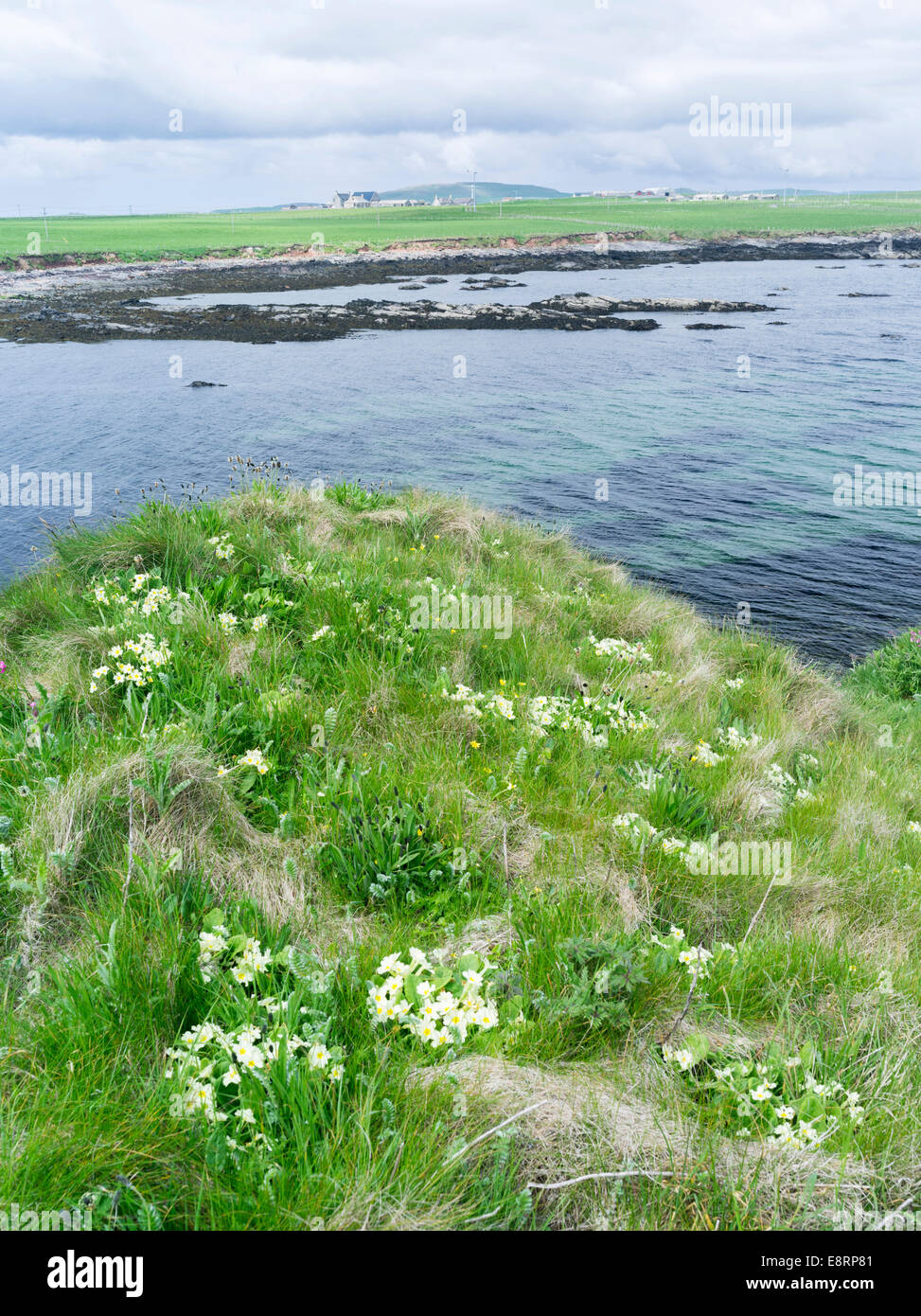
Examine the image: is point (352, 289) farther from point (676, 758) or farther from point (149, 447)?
point (676, 758)

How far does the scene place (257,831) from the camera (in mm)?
4223

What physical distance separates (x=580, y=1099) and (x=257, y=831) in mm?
2224

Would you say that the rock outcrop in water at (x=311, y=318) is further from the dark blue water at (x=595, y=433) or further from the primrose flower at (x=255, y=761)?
the primrose flower at (x=255, y=761)

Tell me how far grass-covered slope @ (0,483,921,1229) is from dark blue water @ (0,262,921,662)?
8682mm

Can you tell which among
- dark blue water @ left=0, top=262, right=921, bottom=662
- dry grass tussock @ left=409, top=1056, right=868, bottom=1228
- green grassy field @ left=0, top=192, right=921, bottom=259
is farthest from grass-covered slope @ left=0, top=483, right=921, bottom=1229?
green grassy field @ left=0, top=192, right=921, bottom=259

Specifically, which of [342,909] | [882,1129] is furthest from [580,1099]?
[342,909]

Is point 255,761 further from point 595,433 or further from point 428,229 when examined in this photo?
point 428,229

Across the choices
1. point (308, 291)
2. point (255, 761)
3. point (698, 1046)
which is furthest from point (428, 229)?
point (698, 1046)

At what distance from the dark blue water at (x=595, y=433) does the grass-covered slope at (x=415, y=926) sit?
8682 millimetres

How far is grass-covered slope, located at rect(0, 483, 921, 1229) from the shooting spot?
2416 millimetres

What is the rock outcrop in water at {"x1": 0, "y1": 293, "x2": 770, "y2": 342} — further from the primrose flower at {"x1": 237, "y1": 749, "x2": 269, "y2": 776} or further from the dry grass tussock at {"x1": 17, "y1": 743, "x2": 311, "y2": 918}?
the dry grass tussock at {"x1": 17, "y1": 743, "x2": 311, "y2": 918}

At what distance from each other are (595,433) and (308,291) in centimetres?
3947

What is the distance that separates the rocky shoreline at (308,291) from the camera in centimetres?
4081
